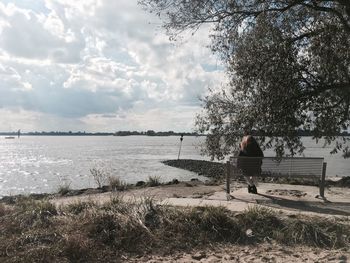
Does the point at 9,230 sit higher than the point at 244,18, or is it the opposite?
the point at 244,18

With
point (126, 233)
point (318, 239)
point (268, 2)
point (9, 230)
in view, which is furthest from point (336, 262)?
point (268, 2)

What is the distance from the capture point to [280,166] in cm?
1216

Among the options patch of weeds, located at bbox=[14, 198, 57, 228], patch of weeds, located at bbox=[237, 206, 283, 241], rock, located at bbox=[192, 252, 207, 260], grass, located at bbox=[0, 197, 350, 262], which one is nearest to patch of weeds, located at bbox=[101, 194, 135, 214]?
grass, located at bbox=[0, 197, 350, 262]

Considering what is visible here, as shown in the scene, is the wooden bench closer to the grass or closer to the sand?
the sand

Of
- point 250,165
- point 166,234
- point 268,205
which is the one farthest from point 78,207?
point 250,165

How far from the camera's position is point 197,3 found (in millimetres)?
14070

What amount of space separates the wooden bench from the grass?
3.39 m

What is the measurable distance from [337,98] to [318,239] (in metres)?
9.03

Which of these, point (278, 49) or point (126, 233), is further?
point (278, 49)

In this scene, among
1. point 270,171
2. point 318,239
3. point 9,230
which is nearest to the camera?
point 318,239

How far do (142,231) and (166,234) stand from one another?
1.30 ft

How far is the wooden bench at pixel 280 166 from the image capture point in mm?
12055

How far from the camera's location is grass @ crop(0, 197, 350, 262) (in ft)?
23.2

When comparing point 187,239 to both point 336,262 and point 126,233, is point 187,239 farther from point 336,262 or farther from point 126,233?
point 336,262
